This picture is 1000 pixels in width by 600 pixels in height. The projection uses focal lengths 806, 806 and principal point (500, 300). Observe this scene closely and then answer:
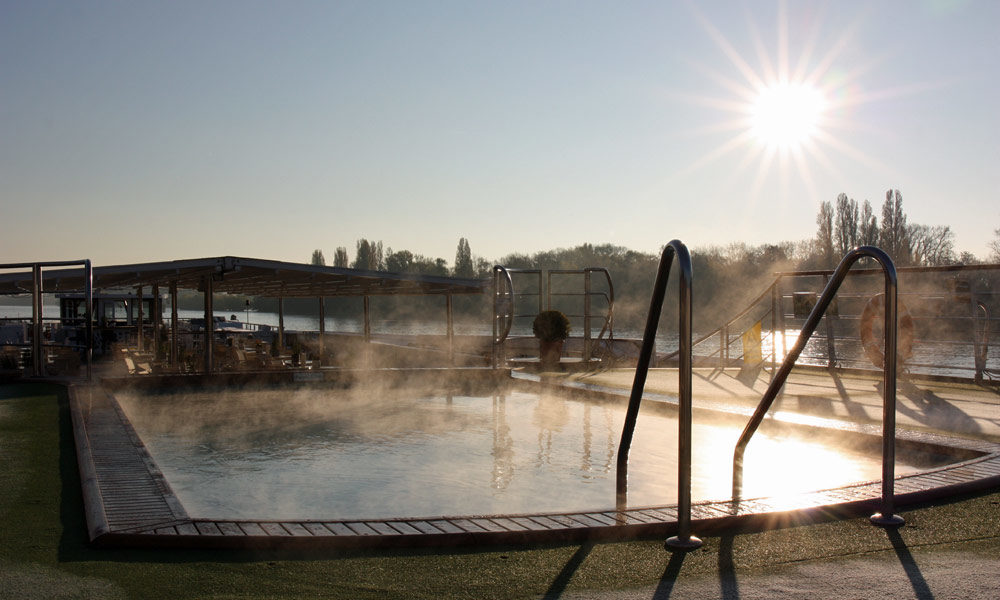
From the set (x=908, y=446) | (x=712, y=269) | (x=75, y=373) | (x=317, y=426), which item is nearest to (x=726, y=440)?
(x=908, y=446)

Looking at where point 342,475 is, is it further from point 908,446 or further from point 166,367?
point 166,367

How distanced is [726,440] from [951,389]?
4.50 m

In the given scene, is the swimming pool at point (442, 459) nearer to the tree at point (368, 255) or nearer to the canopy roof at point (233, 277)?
the canopy roof at point (233, 277)

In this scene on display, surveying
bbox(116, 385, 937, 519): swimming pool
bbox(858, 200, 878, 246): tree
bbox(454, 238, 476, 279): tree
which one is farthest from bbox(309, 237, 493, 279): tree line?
bbox(116, 385, 937, 519): swimming pool

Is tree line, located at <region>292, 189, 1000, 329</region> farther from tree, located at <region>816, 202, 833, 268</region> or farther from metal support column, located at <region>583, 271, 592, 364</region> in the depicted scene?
metal support column, located at <region>583, 271, 592, 364</region>

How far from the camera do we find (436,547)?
3502 mm

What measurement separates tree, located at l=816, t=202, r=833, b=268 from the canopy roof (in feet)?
183

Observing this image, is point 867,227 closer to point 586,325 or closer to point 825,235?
point 825,235

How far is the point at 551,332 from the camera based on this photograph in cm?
1472

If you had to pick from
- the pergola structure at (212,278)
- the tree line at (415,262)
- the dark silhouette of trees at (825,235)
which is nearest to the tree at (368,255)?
the tree line at (415,262)

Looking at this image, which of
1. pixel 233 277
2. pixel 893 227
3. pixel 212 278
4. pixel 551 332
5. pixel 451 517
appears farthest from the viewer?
pixel 893 227

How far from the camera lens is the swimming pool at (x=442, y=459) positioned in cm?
529

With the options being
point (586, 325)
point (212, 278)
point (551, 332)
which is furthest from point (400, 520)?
point (586, 325)

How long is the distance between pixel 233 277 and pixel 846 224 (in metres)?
60.7
